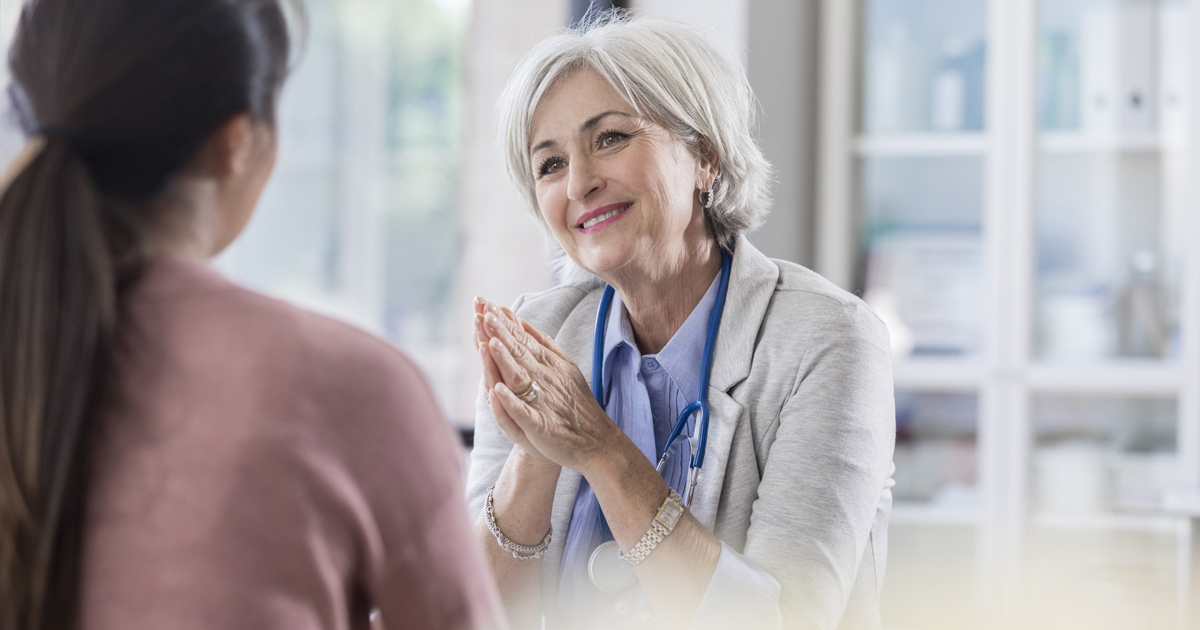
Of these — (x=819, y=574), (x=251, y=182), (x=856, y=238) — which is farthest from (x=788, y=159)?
(x=251, y=182)

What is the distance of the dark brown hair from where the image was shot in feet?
1.96

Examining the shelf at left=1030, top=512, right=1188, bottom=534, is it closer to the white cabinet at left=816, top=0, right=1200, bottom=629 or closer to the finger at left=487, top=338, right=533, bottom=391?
the white cabinet at left=816, top=0, right=1200, bottom=629

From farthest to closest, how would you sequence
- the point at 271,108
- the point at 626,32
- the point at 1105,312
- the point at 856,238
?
the point at 856,238 → the point at 1105,312 → the point at 626,32 → the point at 271,108

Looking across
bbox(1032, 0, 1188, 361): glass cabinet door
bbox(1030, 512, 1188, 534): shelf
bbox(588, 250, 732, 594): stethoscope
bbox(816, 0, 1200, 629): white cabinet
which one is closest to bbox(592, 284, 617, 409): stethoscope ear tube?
bbox(588, 250, 732, 594): stethoscope

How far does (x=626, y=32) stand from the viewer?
1428mm

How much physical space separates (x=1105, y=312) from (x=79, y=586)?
2.96m

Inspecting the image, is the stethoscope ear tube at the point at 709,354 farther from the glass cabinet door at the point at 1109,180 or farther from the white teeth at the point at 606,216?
the glass cabinet door at the point at 1109,180

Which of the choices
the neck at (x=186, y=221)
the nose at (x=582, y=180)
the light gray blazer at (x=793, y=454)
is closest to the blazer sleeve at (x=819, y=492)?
the light gray blazer at (x=793, y=454)

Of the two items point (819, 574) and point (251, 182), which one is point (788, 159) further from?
point (251, 182)

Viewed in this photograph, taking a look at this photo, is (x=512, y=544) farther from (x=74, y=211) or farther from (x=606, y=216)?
(x=74, y=211)

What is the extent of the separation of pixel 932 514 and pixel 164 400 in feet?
9.23

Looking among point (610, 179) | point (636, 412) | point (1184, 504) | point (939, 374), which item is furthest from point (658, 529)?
point (939, 374)

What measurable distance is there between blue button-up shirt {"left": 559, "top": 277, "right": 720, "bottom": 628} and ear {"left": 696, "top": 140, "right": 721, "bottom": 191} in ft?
0.54

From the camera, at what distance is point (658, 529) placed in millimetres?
1192
